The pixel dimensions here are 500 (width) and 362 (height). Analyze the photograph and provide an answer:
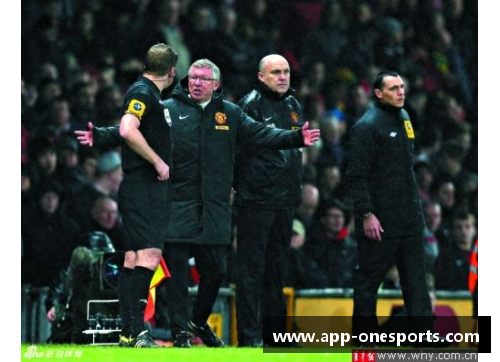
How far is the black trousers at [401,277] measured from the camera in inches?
379

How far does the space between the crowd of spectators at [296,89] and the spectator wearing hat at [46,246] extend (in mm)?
11

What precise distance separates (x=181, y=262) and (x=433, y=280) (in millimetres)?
4684

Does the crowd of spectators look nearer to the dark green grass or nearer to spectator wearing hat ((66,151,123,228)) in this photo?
spectator wearing hat ((66,151,123,228))

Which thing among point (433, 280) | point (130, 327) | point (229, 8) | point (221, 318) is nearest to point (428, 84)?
point (229, 8)

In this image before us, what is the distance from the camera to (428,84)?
1764 centimetres

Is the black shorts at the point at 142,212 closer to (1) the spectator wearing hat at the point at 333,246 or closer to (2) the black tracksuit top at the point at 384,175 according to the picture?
(2) the black tracksuit top at the point at 384,175

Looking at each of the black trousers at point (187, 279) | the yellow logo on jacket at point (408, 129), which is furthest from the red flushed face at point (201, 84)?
the yellow logo on jacket at point (408, 129)

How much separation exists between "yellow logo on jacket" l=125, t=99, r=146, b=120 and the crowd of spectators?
2731mm

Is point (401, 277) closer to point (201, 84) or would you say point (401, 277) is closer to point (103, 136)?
point (201, 84)

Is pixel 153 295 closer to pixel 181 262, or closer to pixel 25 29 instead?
pixel 181 262

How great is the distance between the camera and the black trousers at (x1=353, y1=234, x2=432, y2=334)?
9617mm

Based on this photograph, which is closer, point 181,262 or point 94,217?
point 181,262

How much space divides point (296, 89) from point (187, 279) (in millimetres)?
6091

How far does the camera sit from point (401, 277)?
9703 millimetres
